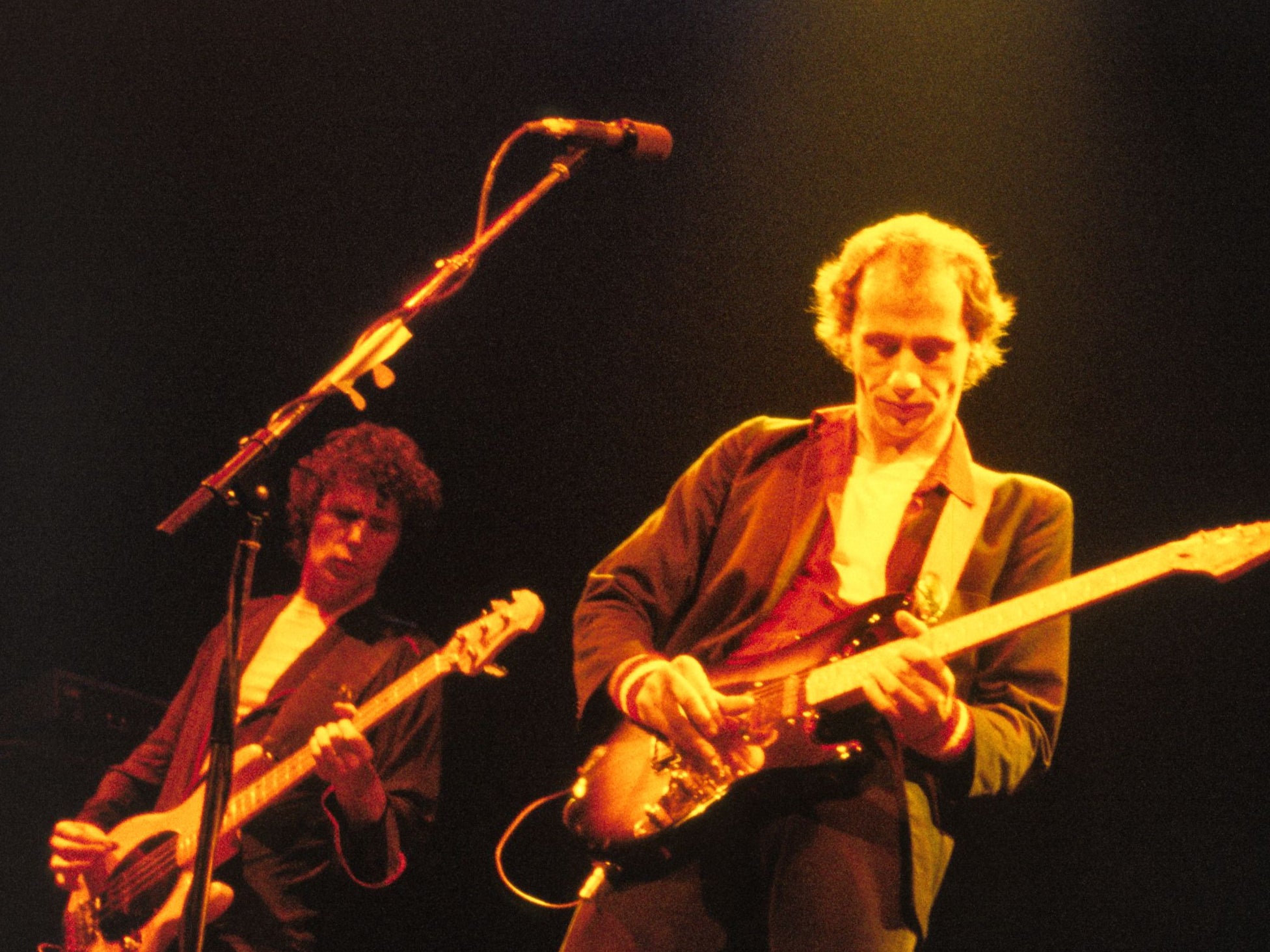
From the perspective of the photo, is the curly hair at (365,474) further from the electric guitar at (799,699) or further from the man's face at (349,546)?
the electric guitar at (799,699)

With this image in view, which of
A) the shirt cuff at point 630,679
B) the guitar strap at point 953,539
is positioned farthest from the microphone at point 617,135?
the shirt cuff at point 630,679

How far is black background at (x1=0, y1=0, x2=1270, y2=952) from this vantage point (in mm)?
3078

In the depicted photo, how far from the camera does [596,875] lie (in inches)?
82.6

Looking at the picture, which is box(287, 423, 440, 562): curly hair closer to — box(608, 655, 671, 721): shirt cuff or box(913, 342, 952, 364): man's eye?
box(608, 655, 671, 721): shirt cuff

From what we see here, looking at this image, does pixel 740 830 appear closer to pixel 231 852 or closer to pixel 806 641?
pixel 806 641

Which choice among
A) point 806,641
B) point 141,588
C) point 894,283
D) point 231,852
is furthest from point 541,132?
point 141,588

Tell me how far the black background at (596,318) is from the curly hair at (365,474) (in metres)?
0.34

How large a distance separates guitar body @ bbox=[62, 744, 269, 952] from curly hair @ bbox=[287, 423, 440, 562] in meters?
0.97

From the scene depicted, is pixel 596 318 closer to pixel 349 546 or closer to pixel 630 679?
pixel 349 546

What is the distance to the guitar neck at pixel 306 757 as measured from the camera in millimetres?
3186

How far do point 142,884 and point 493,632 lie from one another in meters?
1.16

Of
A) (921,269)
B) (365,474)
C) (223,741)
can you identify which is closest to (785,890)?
(223,741)

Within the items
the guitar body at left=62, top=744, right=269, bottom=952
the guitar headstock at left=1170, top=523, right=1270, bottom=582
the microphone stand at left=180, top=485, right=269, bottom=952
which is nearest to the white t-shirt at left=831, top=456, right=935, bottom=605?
the guitar headstock at left=1170, top=523, right=1270, bottom=582

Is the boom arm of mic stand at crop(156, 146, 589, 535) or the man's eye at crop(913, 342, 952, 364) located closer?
the boom arm of mic stand at crop(156, 146, 589, 535)
